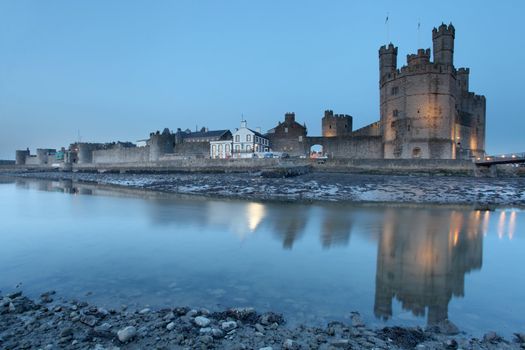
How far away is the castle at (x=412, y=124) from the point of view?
3691 centimetres

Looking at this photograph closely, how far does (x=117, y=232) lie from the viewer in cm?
1025

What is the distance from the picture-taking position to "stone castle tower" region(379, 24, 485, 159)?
3681 centimetres

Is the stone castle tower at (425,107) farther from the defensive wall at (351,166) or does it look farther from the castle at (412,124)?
the defensive wall at (351,166)

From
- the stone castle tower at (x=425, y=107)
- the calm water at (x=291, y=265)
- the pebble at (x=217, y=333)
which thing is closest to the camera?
the pebble at (x=217, y=333)

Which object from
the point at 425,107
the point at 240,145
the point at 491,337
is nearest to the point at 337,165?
the point at 425,107

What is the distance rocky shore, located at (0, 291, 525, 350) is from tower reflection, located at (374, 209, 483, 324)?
62 centimetres

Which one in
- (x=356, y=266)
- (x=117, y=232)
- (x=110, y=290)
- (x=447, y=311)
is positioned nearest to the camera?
(x=447, y=311)

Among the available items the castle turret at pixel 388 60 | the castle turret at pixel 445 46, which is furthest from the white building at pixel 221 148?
the castle turret at pixel 445 46

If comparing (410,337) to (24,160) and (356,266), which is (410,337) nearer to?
(356,266)

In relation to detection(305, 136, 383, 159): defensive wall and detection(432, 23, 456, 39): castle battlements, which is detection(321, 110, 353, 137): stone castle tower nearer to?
detection(305, 136, 383, 159): defensive wall

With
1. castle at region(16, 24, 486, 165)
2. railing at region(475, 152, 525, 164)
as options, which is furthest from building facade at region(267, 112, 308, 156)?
railing at region(475, 152, 525, 164)

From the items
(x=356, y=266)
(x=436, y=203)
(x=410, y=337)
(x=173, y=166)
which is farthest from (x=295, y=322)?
(x=173, y=166)

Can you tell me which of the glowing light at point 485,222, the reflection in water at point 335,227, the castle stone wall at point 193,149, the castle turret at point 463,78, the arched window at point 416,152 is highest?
the castle turret at point 463,78

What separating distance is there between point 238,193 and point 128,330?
63.6 ft
